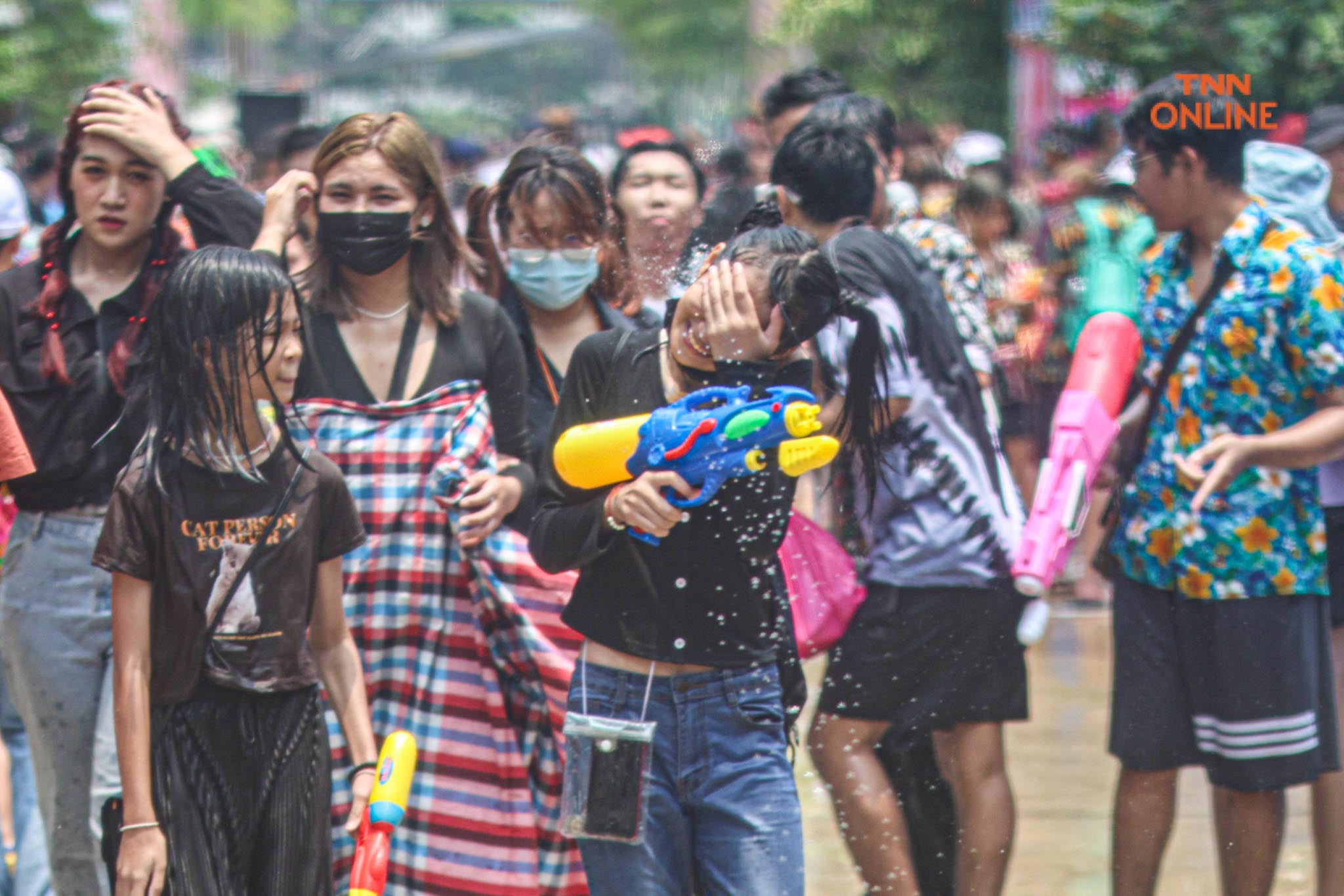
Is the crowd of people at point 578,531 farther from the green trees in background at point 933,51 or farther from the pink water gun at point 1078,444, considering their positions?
the green trees in background at point 933,51

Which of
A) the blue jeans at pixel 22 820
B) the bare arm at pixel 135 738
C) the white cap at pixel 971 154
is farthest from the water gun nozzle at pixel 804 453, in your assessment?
the white cap at pixel 971 154

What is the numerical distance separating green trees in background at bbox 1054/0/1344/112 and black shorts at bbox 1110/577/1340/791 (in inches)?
221

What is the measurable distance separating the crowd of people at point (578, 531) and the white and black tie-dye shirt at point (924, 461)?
11mm

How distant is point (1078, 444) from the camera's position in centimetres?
352

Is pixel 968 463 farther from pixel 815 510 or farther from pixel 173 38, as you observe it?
pixel 173 38

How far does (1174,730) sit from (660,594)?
1588mm

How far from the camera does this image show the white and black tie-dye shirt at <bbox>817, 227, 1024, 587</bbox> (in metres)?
3.79

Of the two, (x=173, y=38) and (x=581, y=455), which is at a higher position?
(x=173, y=38)

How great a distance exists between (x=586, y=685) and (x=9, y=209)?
→ 288cm

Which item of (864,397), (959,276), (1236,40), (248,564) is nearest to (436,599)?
(248,564)

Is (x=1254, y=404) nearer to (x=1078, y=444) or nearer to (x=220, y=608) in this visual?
(x=1078, y=444)

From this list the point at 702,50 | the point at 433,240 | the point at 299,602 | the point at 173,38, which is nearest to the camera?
the point at 299,602

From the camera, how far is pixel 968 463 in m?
3.84

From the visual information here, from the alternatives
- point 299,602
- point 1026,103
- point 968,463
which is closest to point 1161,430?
point 968,463
